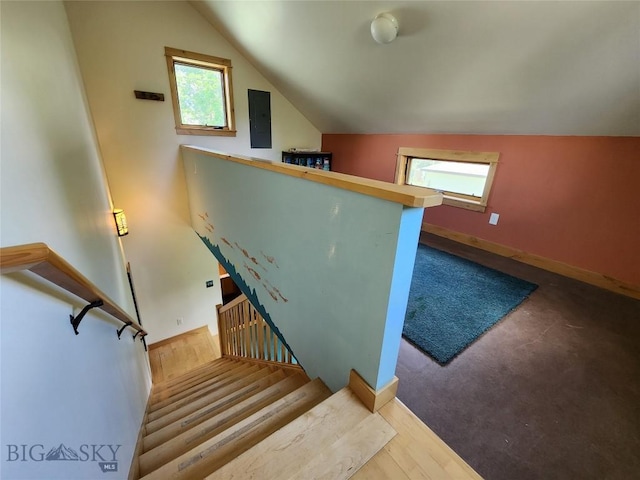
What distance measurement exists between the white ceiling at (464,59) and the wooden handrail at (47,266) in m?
2.53

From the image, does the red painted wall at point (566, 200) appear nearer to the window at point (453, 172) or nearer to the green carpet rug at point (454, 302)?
the window at point (453, 172)

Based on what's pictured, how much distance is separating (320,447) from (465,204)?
3308 mm

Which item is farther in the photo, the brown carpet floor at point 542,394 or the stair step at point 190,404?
the stair step at point 190,404

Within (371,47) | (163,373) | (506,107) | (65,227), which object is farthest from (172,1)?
(163,373)

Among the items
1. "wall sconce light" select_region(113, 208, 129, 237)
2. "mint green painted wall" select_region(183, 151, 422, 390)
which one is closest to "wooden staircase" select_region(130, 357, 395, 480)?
"mint green painted wall" select_region(183, 151, 422, 390)

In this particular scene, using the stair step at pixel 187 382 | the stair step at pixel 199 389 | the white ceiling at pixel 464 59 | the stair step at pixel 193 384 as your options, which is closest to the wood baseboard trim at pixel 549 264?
the white ceiling at pixel 464 59

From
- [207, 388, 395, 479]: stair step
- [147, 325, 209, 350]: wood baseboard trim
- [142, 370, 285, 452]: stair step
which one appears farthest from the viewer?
[147, 325, 209, 350]: wood baseboard trim

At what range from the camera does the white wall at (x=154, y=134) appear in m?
3.02

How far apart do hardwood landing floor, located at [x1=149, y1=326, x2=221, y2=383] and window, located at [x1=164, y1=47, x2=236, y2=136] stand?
3365mm

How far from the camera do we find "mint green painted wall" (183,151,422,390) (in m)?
0.99

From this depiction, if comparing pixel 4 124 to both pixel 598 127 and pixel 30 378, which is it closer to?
pixel 30 378

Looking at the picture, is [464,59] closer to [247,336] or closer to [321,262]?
[321,262]

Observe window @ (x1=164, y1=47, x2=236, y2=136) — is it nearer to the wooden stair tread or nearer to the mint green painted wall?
the mint green painted wall

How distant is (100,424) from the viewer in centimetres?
99
